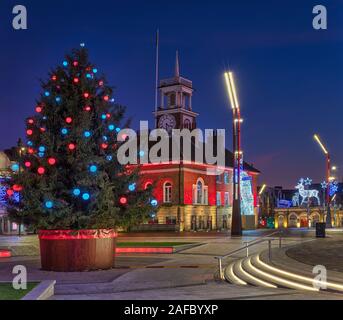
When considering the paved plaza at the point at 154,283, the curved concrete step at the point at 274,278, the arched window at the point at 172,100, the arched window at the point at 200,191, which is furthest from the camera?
the arched window at the point at 172,100

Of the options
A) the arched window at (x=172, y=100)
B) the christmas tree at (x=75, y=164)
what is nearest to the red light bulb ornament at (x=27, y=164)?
the christmas tree at (x=75, y=164)

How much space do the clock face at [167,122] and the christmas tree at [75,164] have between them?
58.7m

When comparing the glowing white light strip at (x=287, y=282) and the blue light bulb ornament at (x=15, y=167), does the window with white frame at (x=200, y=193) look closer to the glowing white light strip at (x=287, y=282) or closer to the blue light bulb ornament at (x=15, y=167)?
the blue light bulb ornament at (x=15, y=167)

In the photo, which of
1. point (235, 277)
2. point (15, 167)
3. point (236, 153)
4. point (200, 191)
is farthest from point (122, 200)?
point (200, 191)

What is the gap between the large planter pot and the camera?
64.9 ft

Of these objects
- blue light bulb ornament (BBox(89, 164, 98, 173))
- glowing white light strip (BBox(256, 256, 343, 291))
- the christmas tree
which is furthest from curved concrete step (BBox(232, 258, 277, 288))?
blue light bulb ornament (BBox(89, 164, 98, 173))

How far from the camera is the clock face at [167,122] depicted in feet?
264

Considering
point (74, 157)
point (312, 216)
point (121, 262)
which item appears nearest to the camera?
point (74, 157)

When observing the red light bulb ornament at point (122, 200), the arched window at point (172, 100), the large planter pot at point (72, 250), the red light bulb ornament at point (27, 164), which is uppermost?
the arched window at point (172, 100)

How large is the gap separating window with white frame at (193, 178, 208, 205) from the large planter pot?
2058 inches

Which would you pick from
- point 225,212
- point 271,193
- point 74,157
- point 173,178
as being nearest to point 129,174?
point 74,157

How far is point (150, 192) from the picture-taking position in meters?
21.7

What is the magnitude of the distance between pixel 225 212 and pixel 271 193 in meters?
58.8

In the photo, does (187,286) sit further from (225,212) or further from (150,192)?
(225,212)
